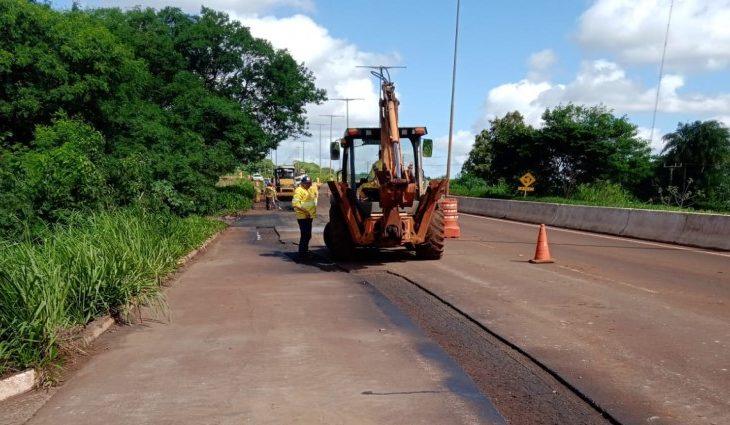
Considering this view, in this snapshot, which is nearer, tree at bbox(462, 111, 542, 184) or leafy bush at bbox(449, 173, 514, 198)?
tree at bbox(462, 111, 542, 184)

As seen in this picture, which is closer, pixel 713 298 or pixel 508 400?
pixel 508 400

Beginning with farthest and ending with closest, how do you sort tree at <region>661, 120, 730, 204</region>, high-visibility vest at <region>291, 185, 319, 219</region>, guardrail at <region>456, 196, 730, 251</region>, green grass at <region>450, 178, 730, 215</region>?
tree at <region>661, 120, 730, 204</region>, green grass at <region>450, 178, 730, 215</region>, guardrail at <region>456, 196, 730, 251</region>, high-visibility vest at <region>291, 185, 319, 219</region>

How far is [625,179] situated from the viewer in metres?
39.1

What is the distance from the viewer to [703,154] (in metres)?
47.0

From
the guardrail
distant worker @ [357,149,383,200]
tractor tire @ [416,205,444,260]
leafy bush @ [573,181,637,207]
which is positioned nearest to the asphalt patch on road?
tractor tire @ [416,205,444,260]

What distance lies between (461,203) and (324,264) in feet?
88.4

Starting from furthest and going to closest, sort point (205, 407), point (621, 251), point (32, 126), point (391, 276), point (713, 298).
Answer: point (32, 126) → point (621, 251) → point (391, 276) → point (713, 298) → point (205, 407)

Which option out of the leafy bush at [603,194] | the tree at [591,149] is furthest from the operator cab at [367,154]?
the tree at [591,149]

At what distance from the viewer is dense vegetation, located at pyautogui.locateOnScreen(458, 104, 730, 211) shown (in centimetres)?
3734

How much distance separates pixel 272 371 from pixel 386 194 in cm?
648

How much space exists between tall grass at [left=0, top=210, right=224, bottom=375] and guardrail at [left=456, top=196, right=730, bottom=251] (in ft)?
43.0

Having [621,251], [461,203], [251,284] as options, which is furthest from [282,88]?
[251,284]

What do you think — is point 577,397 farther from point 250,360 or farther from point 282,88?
point 282,88

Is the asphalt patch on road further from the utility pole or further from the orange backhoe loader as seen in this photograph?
the utility pole
